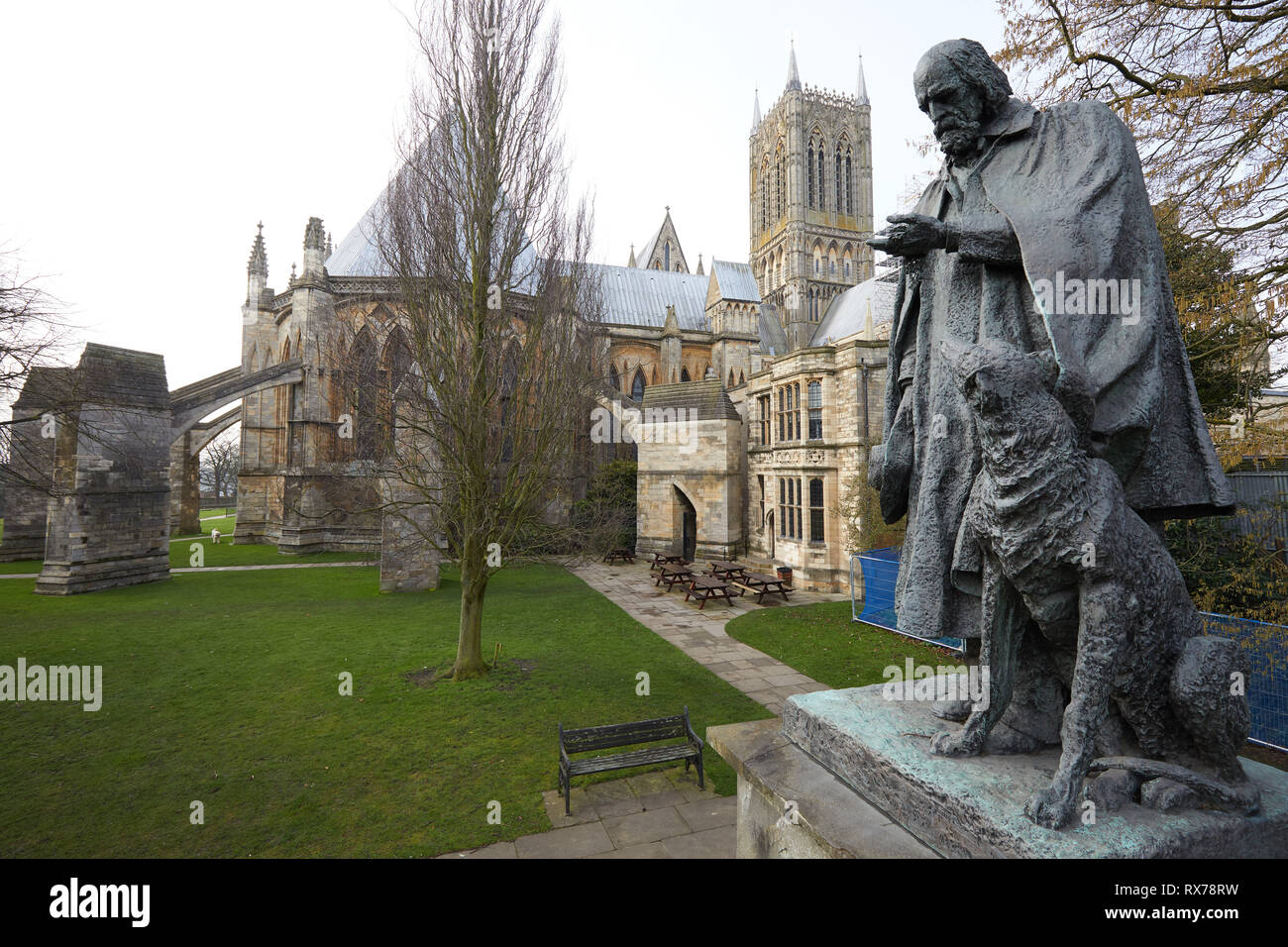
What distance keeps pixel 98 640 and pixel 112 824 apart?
345 inches

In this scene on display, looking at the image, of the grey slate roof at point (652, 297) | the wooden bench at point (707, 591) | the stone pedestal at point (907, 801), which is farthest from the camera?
the grey slate roof at point (652, 297)

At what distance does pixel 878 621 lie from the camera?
44.7 ft

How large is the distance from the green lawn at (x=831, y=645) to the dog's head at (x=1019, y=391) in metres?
7.98

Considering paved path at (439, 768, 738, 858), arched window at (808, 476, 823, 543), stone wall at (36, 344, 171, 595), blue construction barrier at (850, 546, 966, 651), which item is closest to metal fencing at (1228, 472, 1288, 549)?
blue construction barrier at (850, 546, 966, 651)

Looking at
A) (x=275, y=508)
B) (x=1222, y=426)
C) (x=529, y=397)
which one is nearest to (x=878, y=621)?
(x=1222, y=426)

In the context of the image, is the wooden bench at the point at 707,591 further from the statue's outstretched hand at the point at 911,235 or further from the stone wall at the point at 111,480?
the stone wall at the point at 111,480

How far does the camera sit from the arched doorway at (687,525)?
24469mm

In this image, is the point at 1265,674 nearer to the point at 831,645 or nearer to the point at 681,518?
the point at 831,645

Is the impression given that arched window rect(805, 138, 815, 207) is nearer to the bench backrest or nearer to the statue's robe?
the bench backrest

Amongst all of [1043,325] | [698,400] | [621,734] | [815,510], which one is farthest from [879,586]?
[698,400]

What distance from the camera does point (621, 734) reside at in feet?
21.4

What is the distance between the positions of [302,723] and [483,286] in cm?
670

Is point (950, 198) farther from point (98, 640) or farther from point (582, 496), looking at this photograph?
point (582, 496)

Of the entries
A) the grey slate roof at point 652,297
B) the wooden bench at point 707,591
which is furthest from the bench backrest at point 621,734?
the grey slate roof at point 652,297
